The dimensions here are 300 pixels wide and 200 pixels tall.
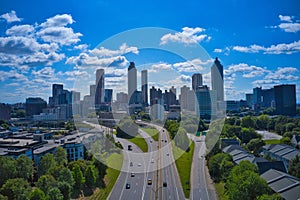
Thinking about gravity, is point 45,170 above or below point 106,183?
above

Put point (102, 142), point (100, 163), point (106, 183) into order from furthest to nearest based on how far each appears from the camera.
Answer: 1. point (102, 142)
2. point (100, 163)
3. point (106, 183)

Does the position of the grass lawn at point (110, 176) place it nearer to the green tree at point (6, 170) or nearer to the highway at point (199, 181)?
the green tree at point (6, 170)

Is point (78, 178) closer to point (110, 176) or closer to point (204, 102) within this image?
point (110, 176)

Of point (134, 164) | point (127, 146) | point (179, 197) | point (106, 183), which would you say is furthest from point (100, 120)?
point (179, 197)

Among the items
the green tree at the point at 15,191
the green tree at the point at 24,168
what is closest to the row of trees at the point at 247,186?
the green tree at the point at 15,191

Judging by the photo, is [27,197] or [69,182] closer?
[27,197]

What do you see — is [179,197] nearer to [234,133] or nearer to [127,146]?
[127,146]

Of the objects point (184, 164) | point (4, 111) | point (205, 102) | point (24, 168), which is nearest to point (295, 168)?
point (184, 164)
